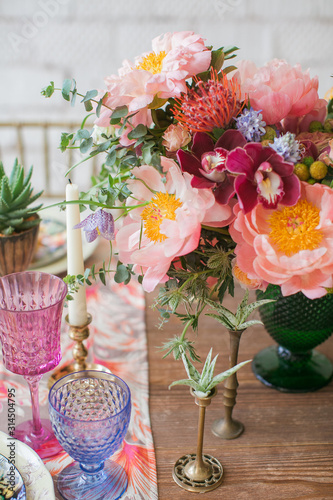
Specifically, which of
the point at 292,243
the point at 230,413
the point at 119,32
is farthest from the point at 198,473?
the point at 119,32

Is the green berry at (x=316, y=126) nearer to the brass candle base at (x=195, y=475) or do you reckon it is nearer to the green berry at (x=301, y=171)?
the green berry at (x=301, y=171)

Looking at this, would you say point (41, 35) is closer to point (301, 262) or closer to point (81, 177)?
point (81, 177)

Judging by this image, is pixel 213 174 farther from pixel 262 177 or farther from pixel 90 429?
pixel 90 429

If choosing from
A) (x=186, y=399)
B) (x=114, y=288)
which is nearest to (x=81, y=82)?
(x=114, y=288)

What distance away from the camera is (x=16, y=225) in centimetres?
97

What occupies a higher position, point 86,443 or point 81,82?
point 81,82

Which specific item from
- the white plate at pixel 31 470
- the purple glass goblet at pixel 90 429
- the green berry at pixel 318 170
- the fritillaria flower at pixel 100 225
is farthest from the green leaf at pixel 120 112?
the white plate at pixel 31 470

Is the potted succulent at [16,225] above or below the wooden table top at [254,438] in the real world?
above

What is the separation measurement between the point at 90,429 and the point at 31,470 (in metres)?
0.12

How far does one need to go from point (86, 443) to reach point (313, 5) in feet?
6.87

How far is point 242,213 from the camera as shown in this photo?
57cm

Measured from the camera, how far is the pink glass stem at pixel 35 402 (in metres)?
0.73

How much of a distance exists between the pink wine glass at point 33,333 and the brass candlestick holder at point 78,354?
0.09 m

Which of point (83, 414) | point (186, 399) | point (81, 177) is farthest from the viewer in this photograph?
point (81, 177)
